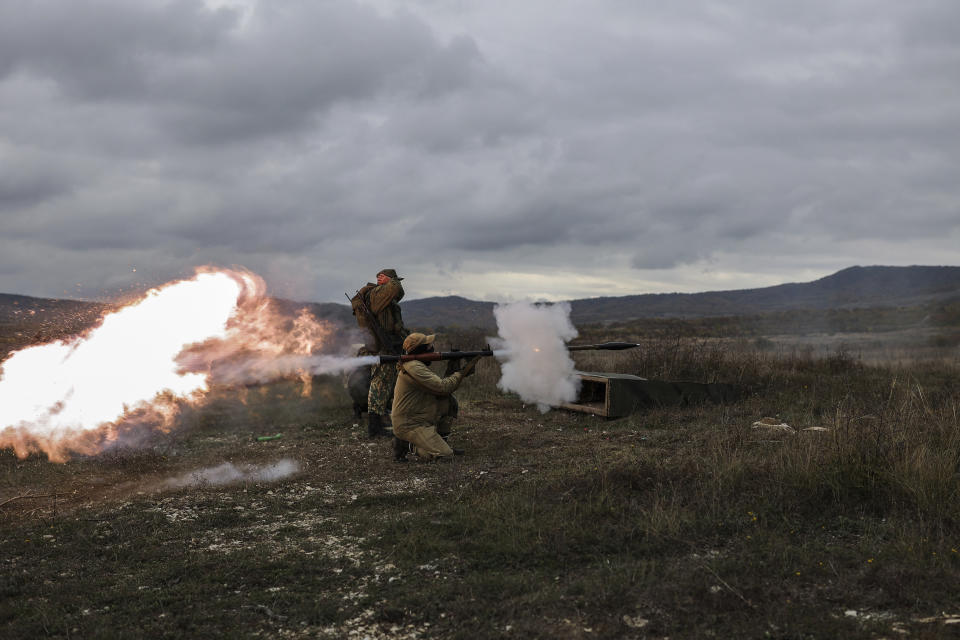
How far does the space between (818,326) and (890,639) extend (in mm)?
58574

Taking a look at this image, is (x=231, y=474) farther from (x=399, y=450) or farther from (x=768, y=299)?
(x=768, y=299)

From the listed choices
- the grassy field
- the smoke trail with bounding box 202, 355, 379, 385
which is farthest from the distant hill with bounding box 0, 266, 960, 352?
the grassy field

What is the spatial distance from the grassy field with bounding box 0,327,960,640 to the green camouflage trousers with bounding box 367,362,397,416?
1.02 meters

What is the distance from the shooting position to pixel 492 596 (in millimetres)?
4590

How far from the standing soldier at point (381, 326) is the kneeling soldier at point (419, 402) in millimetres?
1517

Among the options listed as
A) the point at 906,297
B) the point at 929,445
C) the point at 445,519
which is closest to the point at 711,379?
the point at 929,445

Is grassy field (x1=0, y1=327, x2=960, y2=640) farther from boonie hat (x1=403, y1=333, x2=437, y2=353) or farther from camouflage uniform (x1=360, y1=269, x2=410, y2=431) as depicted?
boonie hat (x1=403, y1=333, x2=437, y2=353)

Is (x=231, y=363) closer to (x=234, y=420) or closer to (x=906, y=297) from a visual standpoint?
(x=234, y=420)

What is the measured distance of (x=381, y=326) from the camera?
10.8m

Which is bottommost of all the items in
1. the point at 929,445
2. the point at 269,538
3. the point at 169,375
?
the point at 269,538

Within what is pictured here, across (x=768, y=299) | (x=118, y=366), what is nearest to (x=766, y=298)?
(x=768, y=299)

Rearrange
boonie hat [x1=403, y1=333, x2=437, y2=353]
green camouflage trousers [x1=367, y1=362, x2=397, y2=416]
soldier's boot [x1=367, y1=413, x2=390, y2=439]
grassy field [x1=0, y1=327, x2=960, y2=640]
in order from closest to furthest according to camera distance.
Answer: grassy field [x1=0, y1=327, x2=960, y2=640], boonie hat [x1=403, y1=333, x2=437, y2=353], green camouflage trousers [x1=367, y1=362, x2=397, y2=416], soldier's boot [x1=367, y1=413, x2=390, y2=439]

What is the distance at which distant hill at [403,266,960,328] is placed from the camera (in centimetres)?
12094

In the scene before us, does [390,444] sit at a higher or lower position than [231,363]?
lower
